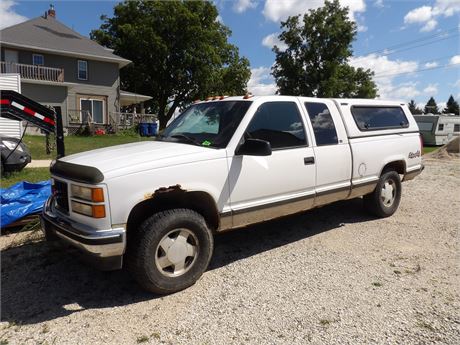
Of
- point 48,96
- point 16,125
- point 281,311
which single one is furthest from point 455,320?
point 48,96

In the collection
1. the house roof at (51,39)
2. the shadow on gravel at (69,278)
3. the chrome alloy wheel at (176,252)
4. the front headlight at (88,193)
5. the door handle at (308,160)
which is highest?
the house roof at (51,39)

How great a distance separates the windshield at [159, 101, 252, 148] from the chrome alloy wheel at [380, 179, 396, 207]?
3.00 m

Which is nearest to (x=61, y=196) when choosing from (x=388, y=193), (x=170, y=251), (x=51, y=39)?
(x=170, y=251)

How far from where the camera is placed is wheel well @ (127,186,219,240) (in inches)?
137

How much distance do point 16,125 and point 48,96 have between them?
12.2m

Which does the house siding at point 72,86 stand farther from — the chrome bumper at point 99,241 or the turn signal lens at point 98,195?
the turn signal lens at point 98,195

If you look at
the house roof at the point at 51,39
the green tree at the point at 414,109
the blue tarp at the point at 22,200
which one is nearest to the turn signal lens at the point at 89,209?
the blue tarp at the point at 22,200

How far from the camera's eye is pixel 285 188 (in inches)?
171

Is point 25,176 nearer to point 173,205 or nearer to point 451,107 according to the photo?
point 173,205

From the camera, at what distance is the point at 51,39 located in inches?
1059

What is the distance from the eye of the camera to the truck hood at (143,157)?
329cm

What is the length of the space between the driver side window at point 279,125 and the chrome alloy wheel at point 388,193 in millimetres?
2144

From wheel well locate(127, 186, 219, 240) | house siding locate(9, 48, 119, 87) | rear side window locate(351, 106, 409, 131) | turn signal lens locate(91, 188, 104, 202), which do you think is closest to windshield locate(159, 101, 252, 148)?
wheel well locate(127, 186, 219, 240)

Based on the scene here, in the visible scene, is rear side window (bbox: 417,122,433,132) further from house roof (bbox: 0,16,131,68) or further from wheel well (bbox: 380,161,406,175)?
wheel well (bbox: 380,161,406,175)
